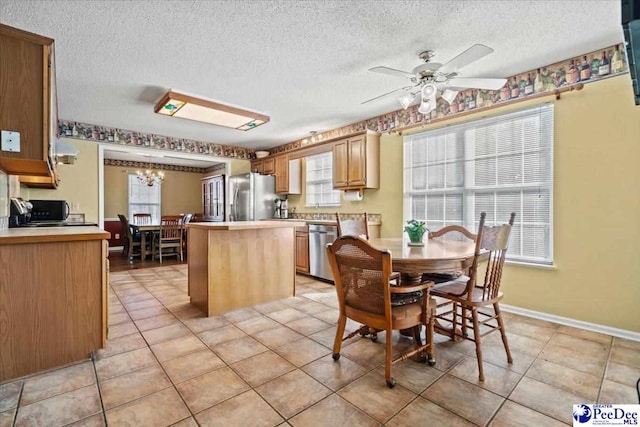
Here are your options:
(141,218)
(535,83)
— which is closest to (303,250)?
(535,83)

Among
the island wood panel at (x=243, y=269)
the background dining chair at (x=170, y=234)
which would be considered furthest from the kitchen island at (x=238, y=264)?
the background dining chair at (x=170, y=234)

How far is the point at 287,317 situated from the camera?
2975 millimetres

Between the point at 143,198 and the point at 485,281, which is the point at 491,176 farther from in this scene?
the point at 143,198

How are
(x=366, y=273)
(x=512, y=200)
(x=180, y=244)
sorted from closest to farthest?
1. (x=366, y=273)
2. (x=512, y=200)
3. (x=180, y=244)

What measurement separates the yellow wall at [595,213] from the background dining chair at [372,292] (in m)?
1.78

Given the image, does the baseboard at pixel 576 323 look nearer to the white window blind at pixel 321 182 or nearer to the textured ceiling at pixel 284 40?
the textured ceiling at pixel 284 40

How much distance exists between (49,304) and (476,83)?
138 inches

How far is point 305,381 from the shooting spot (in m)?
1.84

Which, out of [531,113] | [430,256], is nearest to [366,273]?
[430,256]

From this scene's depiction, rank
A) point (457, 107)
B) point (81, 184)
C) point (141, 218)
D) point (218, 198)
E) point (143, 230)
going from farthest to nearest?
1. point (141, 218)
2. point (218, 198)
3. point (143, 230)
4. point (81, 184)
5. point (457, 107)

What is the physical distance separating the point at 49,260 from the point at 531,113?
4291mm

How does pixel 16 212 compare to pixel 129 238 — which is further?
pixel 129 238

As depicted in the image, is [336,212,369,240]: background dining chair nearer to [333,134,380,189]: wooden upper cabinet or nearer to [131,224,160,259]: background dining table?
[333,134,380,189]: wooden upper cabinet

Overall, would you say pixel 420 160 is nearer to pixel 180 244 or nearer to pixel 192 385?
pixel 192 385
